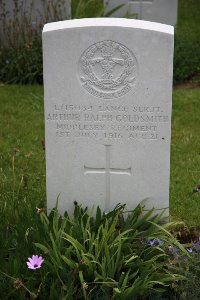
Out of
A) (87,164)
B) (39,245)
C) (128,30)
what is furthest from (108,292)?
(128,30)

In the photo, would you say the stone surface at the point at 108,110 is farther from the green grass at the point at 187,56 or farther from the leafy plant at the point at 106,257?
the green grass at the point at 187,56

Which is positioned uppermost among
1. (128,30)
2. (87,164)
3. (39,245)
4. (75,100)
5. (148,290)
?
(128,30)

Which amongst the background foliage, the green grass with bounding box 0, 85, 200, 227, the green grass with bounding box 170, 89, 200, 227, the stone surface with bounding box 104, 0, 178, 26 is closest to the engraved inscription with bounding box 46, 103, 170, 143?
the green grass with bounding box 0, 85, 200, 227

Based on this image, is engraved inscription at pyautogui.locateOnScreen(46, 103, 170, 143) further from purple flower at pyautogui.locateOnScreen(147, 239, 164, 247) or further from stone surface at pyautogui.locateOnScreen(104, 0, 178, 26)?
stone surface at pyautogui.locateOnScreen(104, 0, 178, 26)

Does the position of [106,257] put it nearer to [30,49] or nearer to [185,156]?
[185,156]

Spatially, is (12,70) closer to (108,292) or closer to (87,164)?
(87,164)

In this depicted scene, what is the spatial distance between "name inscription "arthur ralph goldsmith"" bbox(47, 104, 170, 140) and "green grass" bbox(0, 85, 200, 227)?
55cm

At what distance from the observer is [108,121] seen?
3859 millimetres

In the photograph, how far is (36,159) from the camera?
5602mm

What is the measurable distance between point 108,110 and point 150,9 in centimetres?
617

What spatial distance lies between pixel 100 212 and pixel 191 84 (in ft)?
15.5

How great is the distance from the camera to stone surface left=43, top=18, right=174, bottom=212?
147 inches

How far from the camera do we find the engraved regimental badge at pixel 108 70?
375cm

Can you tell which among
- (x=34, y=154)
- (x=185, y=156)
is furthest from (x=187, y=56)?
(x=34, y=154)
